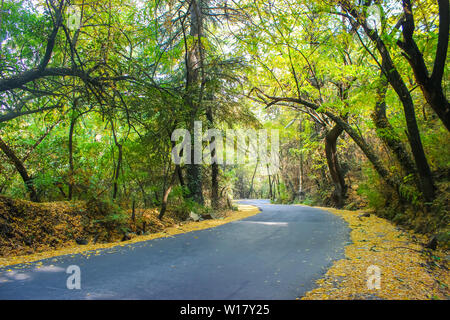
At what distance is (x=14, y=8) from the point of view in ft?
17.4

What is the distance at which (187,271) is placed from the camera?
289cm

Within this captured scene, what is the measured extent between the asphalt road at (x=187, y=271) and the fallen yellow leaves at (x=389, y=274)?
7.4 inches

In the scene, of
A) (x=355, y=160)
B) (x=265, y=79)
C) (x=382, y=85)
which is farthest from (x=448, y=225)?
(x=355, y=160)

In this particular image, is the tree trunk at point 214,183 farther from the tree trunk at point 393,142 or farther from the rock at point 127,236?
the tree trunk at point 393,142

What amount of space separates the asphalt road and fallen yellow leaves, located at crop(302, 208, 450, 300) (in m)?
0.19

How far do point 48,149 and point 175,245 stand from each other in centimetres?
470

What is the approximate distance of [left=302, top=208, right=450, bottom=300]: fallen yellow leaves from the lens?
2.21m

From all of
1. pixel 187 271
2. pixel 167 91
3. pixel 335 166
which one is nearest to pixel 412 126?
pixel 167 91

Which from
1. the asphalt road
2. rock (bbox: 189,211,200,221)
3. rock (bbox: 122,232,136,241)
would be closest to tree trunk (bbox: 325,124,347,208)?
rock (bbox: 189,211,200,221)

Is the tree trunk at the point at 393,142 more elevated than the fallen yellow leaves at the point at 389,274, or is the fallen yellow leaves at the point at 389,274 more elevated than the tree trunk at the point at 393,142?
the tree trunk at the point at 393,142

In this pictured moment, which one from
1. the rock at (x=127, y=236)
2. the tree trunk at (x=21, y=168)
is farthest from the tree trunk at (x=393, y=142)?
the tree trunk at (x=21, y=168)

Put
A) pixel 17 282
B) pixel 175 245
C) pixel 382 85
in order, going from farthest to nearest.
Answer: pixel 382 85, pixel 175 245, pixel 17 282

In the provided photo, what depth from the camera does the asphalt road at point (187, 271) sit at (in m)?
2.26
